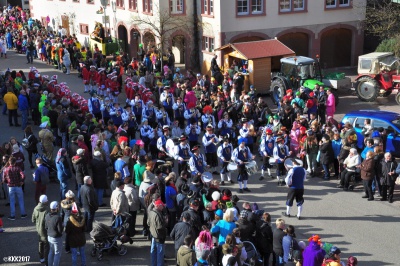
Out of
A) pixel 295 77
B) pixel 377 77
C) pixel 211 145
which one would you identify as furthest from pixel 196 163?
pixel 377 77

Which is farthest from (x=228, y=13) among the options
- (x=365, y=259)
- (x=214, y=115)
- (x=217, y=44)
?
(x=365, y=259)

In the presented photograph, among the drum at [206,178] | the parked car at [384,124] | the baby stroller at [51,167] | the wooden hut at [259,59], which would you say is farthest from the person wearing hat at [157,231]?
the wooden hut at [259,59]

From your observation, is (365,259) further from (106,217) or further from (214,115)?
(214,115)

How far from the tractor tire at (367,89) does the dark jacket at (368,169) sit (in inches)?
428

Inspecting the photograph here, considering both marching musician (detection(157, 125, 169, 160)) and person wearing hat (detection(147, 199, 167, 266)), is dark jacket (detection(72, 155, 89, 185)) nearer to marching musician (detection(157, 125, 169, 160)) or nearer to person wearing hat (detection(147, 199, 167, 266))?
marching musician (detection(157, 125, 169, 160))

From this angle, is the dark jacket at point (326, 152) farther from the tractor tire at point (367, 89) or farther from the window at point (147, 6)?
the window at point (147, 6)

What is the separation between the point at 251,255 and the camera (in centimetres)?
1259

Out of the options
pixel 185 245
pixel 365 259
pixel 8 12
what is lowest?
pixel 365 259

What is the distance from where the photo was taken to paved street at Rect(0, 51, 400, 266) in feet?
47.0

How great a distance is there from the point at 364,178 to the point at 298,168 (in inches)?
99.2

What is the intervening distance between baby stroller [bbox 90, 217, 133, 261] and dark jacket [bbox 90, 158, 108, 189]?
242cm

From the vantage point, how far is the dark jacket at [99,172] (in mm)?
16516

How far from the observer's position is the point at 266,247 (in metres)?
13.1

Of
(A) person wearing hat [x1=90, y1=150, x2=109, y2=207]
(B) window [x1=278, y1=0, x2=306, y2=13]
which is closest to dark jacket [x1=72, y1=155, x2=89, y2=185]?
(A) person wearing hat [x1=90, y1=150, x2=109, y2=207]
